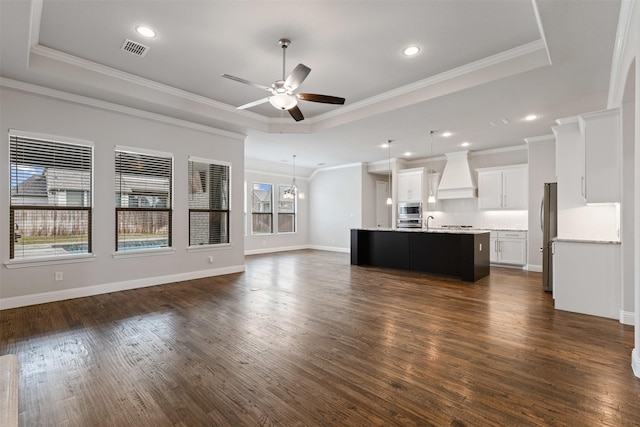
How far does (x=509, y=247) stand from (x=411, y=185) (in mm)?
3109

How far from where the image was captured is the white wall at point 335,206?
10.1m

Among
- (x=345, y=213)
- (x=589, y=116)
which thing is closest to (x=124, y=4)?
(x=589, y=116)

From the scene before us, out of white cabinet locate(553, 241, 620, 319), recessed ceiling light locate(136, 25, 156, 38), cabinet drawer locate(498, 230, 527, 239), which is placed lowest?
white cabinet locate(553, 241, 620, 319)

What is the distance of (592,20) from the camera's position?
106 inches

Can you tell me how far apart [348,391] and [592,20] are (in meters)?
3.74

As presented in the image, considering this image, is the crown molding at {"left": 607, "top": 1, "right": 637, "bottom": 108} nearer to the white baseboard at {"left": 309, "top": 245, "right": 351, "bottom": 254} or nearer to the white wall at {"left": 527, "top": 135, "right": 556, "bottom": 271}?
the white wall at {"left": 527, "top": 135, "right": 556, "bottom": 271}

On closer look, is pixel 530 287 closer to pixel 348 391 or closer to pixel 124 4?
pixel 348 391

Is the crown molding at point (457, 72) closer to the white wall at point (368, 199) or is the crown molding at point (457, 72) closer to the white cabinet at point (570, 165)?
the white cabinet at point (570, 165)

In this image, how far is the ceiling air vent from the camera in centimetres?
353

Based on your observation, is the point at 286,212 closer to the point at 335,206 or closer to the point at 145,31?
the point at 335,206

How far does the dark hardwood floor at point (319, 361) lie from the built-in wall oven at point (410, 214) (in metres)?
4.49

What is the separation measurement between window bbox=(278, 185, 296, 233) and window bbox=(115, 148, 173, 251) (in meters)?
5.09

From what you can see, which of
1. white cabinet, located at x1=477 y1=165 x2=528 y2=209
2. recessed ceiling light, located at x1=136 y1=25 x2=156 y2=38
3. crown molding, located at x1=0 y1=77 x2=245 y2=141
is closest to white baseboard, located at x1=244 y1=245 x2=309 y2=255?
crown molding, located at x1=0 y1=77 x2=245 y2=141

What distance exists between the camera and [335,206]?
34.9 feet
